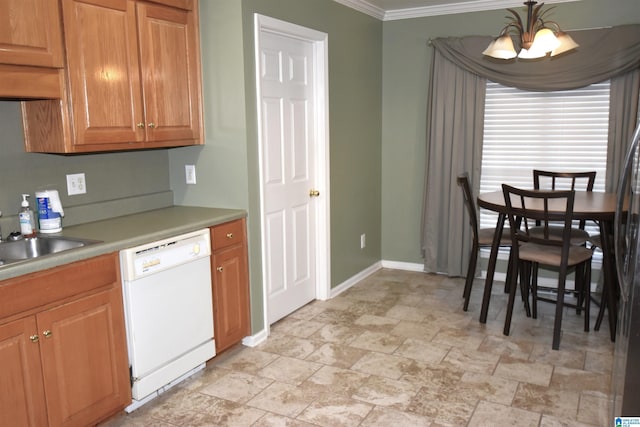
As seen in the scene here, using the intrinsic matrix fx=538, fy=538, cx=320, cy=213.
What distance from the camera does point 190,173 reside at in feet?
11.8

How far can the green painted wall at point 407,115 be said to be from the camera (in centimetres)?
486

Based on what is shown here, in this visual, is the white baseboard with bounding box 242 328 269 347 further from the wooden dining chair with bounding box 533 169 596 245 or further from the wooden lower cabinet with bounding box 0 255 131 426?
the wooden dining chair with bounding box 533 169 596 245

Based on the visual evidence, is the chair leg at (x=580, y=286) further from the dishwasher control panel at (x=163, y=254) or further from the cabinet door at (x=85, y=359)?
the cabinet door at (x=85, y=359)

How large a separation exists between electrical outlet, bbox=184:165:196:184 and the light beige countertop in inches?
7.2

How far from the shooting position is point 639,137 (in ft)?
6.98

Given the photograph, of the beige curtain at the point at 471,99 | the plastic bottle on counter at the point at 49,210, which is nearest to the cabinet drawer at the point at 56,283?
the plastic bottle on counter at the point at 49,210


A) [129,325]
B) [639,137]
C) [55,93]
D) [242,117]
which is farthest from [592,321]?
[55,93]

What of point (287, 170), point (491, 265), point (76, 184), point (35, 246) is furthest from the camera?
point (287, 170)

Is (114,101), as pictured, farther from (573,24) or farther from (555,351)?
(573,24)

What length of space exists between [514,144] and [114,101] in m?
3.42

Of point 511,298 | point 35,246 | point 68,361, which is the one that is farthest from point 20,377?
point 511,298

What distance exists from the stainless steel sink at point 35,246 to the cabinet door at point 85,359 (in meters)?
0.34

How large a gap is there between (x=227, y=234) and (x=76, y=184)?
2.95 ft

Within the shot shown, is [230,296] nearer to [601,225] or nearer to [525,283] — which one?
[525,283]
